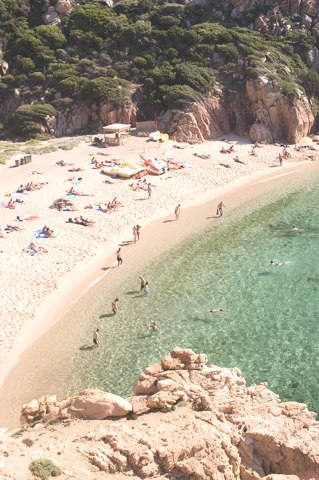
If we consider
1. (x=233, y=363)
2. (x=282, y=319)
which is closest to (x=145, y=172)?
(x=282, y=319)

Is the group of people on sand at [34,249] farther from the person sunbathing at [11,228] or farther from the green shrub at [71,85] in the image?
the green shrub at [71,85]

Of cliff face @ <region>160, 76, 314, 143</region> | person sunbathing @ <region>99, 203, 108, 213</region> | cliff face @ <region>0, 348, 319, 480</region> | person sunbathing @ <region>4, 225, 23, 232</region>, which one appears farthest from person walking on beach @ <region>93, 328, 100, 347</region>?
cliff face @ <region>160, 76, 314, 143</region>

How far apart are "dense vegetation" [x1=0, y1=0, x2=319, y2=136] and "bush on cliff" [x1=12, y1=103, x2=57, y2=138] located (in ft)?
0.34

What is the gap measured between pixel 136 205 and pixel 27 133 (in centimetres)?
2126

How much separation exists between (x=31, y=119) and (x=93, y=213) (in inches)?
860

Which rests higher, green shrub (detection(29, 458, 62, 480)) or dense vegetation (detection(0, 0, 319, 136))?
dense vegetation (detection(0, 0, 319, 136))

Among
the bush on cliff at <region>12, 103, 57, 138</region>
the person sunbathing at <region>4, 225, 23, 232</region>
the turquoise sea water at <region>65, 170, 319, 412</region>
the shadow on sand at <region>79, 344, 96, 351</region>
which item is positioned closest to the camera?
the turquoise sea water at <region>65, 170, 319, 412</region>

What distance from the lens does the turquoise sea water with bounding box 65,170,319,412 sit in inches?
653

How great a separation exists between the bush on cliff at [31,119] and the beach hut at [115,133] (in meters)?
6.66

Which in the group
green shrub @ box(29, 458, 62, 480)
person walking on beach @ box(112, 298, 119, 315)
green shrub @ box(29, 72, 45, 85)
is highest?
green shrub @ box(29, 72, 45, 85)

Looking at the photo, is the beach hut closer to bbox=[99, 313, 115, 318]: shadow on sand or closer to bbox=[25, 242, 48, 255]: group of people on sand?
bbox=[25, 242, 48, 255]: group of people on sand

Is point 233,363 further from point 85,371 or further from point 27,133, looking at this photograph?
→ point 27,133

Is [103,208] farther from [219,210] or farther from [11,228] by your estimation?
Answer: [219,210]

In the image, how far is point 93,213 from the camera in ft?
100.0
